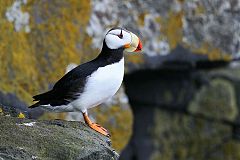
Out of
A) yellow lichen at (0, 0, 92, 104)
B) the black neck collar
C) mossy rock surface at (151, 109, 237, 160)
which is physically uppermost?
the black neck collar

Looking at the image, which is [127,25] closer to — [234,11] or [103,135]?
[234,11]

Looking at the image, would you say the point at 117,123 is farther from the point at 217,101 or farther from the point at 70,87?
the point at 70,87

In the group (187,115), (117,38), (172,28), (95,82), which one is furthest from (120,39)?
(187,115)

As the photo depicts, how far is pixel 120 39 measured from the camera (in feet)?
14.0

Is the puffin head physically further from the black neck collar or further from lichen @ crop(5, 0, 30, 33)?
lichen @ crop(5, 0, 30, 33)

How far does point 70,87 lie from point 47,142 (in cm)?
69

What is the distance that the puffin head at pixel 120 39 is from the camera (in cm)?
424

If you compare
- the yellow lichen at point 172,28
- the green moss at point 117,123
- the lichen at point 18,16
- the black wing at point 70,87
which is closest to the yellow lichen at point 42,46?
the lichen at point 18,16

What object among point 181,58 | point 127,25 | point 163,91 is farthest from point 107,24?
point 163,91

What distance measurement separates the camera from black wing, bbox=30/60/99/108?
415cm

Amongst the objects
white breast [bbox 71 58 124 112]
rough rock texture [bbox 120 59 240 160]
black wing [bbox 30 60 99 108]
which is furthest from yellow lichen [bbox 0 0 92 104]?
rough rock texture [bbox 120 59 240 160]

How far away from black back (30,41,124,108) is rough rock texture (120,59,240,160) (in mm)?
3246

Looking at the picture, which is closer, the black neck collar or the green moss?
the black neck collar

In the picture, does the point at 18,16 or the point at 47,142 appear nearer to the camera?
the point at 47,142
